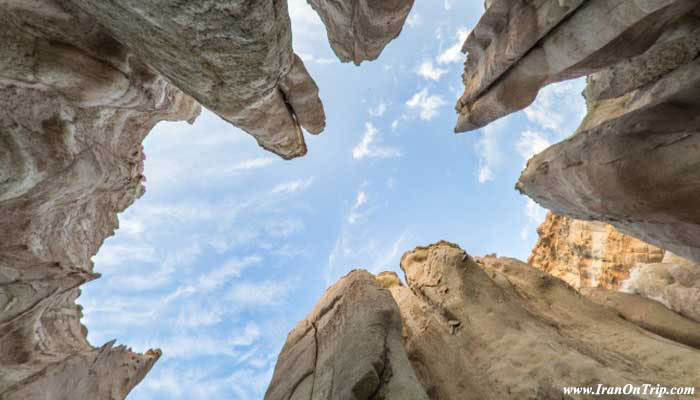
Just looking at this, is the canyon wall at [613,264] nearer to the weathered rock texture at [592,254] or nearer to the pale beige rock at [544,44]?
the weathered rock texture at [592,254]

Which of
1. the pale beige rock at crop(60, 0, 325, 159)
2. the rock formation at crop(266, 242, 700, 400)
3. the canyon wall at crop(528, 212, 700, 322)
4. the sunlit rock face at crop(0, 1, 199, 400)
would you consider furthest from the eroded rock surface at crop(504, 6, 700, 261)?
the sunlit rock face at crop(0, 1, 199, 400)

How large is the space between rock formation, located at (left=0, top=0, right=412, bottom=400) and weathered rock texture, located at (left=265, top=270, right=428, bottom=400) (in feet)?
19.3

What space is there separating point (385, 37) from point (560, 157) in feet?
24.1

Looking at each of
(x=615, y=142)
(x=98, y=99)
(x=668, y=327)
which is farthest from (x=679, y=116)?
(x=98, y=99)

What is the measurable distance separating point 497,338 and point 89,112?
12.2 m

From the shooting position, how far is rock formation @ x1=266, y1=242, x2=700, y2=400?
5.45 metres

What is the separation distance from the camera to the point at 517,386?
19.3 ft

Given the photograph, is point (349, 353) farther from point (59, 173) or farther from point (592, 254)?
point (592, 254)

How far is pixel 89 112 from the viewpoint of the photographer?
265 inches

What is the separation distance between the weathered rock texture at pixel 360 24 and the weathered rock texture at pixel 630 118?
391 cm

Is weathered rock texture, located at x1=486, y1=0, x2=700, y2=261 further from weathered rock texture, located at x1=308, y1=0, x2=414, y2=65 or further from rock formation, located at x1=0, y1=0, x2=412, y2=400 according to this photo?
rock formation, located at x1=0, y1=0, x2=412, y2=400

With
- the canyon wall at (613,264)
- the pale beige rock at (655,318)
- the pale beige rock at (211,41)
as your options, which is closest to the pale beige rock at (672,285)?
the canyon wall at (613,264)

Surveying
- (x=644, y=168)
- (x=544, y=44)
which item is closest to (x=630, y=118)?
(x=644, y=168)

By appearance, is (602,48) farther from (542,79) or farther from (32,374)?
(32,374)
